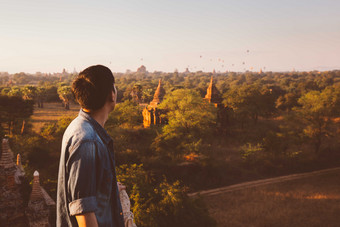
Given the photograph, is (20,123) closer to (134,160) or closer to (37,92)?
(134,160)

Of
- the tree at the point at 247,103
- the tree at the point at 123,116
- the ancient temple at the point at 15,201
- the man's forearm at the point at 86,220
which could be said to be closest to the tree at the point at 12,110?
the tree at the point at 123,116

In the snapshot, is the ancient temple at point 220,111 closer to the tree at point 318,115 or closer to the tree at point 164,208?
the tree at point 318,115

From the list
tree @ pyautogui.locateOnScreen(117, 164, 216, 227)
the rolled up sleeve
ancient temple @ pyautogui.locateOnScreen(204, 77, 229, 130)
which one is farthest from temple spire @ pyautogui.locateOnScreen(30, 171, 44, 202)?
ancient temple @ pyautogui.locateOnScreen(204, 77, 229, 130)

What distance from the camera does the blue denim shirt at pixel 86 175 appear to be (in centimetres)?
189

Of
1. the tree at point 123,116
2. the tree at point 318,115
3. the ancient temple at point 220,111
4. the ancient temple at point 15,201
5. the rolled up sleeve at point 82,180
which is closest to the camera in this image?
the rolled up sleeve at point 82,180

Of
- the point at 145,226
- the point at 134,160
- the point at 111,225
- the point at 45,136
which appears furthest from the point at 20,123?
the point at 111,225

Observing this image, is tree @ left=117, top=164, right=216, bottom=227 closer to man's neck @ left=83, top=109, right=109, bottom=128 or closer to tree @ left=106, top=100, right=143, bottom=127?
man's neck @ left=83, top=109, right=109, bottom=128

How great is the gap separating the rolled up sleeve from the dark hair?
1.59 feet

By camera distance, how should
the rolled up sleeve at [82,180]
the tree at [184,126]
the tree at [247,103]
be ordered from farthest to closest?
the tree at [247,103] → the tree at [184,126] → the rolled up sleeve at [82,180]

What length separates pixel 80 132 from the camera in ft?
6.53

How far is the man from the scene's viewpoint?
1.90 m

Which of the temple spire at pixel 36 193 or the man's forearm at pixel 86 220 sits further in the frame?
the temple spire at pixel 36 193

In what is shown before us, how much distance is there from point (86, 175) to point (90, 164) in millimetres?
87

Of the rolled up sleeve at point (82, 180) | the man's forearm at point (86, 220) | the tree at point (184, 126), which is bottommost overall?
the tree at point (184, 126)
